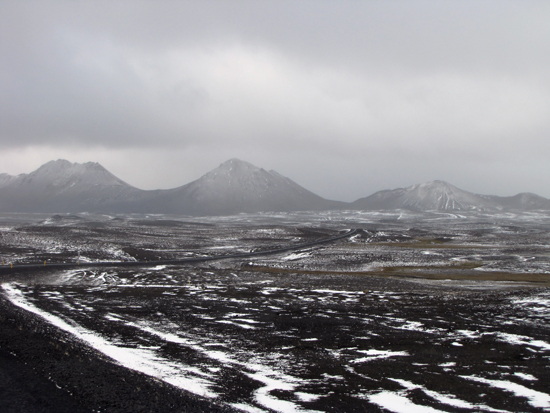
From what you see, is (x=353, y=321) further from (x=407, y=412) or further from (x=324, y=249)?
(x=324, y=249)

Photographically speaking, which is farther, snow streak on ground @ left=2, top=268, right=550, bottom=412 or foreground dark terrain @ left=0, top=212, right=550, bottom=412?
A: snow streak on ground @ left=2, top=268, right=550, bottom=412

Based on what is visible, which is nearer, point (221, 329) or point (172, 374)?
point (172, 374)

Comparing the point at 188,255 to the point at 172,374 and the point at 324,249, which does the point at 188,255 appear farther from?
the point at 172,374

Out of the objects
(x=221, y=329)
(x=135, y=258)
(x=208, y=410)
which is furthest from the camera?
(x=135, y=258)

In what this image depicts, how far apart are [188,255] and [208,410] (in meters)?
63.8

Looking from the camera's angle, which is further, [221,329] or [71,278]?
[71,278]

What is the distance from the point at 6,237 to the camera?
9556cm

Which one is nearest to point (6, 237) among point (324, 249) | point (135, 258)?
point (135, 258)

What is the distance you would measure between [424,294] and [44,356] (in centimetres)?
2819

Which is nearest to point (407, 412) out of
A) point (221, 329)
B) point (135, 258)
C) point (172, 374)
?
point (172, 374)

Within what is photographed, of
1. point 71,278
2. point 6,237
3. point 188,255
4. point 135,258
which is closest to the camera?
point 71,278

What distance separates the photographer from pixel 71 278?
44.6 metres

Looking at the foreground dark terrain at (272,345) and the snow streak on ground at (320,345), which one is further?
the snow streak on ground at (320,345)

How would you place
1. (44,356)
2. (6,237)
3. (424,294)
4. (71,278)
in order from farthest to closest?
(6,237)
(71,278)
(424,294)
(44,356)
